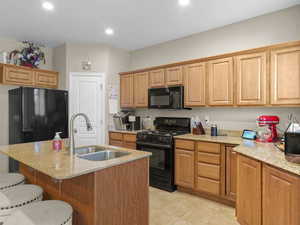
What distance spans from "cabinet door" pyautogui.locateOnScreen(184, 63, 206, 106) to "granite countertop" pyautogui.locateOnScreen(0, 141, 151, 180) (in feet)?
5.70

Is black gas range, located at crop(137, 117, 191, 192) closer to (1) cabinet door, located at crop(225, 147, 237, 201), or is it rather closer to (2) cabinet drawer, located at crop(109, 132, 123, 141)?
(2) cabinet drawer, located at crop(109, 132, 123, 141)

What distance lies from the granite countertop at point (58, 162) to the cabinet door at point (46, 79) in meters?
2.25

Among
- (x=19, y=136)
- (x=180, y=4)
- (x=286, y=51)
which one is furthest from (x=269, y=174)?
(x=19, y=136)

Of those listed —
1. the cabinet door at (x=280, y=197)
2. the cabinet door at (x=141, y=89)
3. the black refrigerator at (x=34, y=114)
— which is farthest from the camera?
the cabinet door at (x=141, y=89)

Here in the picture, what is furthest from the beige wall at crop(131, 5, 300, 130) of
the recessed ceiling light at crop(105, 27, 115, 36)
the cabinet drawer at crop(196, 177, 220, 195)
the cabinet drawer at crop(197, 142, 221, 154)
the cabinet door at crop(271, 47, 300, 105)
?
the recessed ceiling light at crop(105, 27, 115, 36)

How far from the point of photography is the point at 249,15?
296 cm

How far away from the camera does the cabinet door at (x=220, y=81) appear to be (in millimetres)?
2990

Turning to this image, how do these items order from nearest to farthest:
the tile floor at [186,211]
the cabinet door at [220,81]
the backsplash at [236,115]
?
the tile floor at [186,211], the backsplash at [236,115], the cabinet door at [220,81]

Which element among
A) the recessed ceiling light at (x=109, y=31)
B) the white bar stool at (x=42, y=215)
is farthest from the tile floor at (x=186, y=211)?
the recessed ceiling light at (x=109, y=31)

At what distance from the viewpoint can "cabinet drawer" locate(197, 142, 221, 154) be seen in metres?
2.81

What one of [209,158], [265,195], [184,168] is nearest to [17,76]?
[184,168]

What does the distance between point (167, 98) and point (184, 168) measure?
1.28m

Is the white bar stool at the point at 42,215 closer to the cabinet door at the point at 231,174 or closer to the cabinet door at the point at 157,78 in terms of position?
the cabinet door at the point at 231,174

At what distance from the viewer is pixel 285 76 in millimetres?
2512
